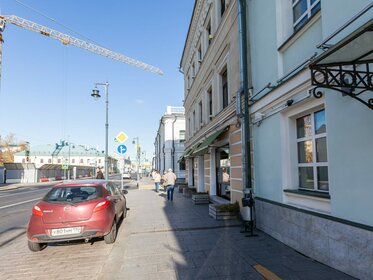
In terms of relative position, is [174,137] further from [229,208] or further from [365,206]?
[365,206]

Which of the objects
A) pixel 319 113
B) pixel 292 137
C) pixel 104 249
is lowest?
pixel 104 249

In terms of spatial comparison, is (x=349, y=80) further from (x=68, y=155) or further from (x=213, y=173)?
(x=68, y=155)

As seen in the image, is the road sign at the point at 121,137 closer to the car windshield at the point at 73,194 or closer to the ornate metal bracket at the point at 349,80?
the car windshield at the point at 73,194

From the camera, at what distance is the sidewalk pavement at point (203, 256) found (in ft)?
14.0

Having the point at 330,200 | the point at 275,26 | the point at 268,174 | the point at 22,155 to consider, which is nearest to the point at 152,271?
the point at 330,200

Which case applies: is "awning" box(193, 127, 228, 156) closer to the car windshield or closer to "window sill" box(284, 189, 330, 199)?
"window sill" box(284, 189, 330, 199)

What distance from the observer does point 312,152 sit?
17.6 ft

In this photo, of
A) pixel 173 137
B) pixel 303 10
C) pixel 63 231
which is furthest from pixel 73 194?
pixel 173 137

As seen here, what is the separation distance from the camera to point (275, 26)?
6312 millimetres

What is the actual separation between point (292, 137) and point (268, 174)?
1224 mm

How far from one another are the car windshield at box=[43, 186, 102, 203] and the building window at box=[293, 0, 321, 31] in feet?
18.7

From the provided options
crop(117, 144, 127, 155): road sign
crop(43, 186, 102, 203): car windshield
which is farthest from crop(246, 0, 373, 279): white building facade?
crop(117, 144, 127, 155): road sign

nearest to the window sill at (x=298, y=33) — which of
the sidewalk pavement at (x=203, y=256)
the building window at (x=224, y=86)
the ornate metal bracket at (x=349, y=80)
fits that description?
the ornate metal bracket at (x=349, y=80)

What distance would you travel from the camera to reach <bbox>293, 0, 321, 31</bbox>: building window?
5204 mm
